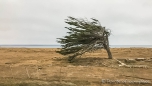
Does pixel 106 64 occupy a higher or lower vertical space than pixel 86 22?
lower

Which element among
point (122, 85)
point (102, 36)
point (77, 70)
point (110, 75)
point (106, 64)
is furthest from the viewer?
point (102, 36)

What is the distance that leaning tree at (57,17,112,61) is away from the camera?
23.9m

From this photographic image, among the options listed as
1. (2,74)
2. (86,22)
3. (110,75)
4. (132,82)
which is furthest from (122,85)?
(86,22)

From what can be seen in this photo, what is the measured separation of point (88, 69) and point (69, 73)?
1613mm

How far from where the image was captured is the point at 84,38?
78.2ft

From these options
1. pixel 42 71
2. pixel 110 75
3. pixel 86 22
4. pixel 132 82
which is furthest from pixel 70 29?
pixel 132 82

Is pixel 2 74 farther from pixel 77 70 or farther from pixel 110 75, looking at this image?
pixel 110 75

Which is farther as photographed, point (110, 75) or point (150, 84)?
point (110, 75)

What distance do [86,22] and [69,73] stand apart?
24.4ft

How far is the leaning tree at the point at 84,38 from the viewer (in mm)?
23875

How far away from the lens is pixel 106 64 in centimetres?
2184

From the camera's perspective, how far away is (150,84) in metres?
15.7

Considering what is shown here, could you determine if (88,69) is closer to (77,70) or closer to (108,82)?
(77,70)

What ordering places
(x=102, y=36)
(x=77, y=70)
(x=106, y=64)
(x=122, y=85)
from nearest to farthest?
(x=122, y=85)
(x=77, y=70)
(x=106, y=64)
(x=102, y=36)
